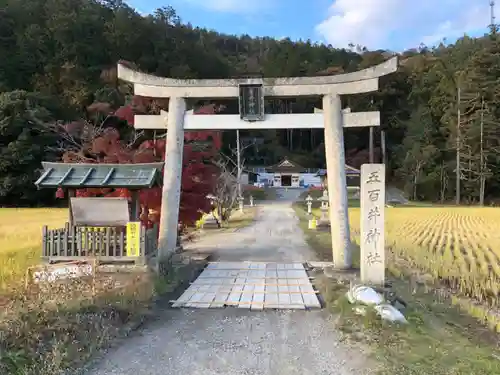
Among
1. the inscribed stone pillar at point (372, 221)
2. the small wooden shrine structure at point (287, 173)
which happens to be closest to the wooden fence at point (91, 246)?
the inscribed stone pillar at point (372, 221)

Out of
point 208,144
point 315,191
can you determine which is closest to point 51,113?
point 315,191

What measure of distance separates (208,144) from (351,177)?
43371mm

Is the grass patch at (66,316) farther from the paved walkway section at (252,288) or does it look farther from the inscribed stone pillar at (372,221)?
the inscribed stone pillar at (372,221)

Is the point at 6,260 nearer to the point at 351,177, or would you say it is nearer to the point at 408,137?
the point at 351,177

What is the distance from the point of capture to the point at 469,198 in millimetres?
47062

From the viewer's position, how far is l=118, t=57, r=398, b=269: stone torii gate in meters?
9.06

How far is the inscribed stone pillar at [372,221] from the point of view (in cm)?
699

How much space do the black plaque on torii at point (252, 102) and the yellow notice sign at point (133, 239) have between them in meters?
3.28

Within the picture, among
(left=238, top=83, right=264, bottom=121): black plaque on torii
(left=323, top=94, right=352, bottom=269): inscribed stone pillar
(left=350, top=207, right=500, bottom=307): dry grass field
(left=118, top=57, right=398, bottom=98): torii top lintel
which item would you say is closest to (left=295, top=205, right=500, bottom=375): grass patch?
(left=323, top=94, right=352, bottom=269): inscribed stone pillar

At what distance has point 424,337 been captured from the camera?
206 inches

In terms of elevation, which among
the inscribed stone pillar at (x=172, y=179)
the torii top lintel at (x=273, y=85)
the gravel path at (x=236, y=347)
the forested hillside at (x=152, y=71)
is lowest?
the gravel path at (x=236, y=347)

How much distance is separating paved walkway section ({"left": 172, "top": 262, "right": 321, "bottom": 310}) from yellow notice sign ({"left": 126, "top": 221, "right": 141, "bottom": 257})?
1280 mm

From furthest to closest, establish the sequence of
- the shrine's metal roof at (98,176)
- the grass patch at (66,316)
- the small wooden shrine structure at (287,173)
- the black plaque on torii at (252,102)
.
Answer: the small wooden shrine structure at (287,173), the black plaque on torii at (252,102), the shrine's metal roof at (98,176), the grass patch at (66,316)

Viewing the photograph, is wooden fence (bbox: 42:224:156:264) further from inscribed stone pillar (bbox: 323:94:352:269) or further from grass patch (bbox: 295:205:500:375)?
inscribed stone pillar (bbox: 323:94:352:269)
